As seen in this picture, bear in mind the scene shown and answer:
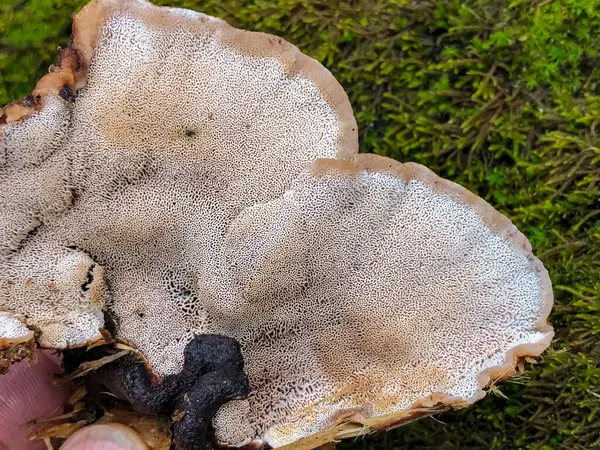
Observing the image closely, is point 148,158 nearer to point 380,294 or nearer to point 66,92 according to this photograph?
point 66,92

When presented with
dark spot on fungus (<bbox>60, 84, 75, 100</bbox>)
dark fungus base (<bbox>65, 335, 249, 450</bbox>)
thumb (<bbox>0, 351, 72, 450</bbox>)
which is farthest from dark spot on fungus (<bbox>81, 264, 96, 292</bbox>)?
dark spot on fungus (<bbox>60, 84, 75, 100</bbox>)

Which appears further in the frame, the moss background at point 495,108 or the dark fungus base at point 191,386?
the moss background at point 495,108

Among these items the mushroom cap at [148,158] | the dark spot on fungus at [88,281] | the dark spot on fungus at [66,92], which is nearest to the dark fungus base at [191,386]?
the mushroom cap at [148,158]

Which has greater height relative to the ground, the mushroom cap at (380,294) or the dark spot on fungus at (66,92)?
the dark spot on fungus at (66,92)

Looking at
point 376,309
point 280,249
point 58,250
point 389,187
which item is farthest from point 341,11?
point 58,250

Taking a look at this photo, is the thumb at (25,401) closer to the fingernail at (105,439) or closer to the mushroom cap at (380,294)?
the fingernail at (105,439)

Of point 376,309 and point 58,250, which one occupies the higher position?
point 58,250

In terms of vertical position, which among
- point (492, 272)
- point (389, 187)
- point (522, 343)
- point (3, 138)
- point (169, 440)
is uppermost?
point (3, 138)

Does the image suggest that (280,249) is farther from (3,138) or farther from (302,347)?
(3,138)
